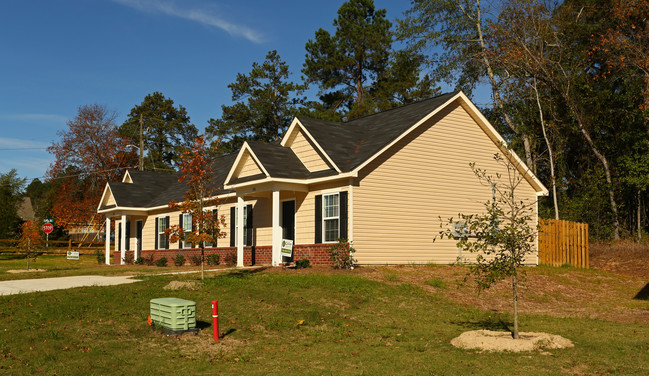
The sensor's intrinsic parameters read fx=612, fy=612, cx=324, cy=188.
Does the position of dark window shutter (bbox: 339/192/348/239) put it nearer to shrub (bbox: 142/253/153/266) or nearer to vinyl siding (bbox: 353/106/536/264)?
vinyl siding (bbox: 353/106/536/264)

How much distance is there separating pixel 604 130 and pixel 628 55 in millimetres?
4873

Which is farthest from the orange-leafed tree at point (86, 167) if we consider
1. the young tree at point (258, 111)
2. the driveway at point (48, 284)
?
the driveway at point (48, 284)

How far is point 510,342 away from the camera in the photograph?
11266 millimetres

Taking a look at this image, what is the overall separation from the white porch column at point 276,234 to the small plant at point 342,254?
262cm

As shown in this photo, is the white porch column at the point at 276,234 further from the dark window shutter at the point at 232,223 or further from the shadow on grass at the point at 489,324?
the shadow on grass at the point at 489,324

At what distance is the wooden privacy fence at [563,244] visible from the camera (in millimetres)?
27141

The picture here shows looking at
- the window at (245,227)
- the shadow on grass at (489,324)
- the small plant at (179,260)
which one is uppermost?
the window at (245,227)

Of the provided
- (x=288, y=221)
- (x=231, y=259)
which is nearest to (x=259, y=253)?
(x=231, y=259)

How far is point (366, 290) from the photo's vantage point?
56.3 feet

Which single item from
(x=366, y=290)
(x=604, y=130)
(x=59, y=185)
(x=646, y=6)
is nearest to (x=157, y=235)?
(x=366, y=290)

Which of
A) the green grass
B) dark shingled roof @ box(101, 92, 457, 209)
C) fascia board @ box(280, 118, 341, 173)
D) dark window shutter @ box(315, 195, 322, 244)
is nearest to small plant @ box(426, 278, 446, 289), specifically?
the green grass

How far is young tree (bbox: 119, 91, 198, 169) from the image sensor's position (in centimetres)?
7038

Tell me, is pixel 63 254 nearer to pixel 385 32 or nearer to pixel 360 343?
pixel 385 32

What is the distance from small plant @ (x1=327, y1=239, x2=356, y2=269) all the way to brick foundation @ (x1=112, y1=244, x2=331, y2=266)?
627mm
